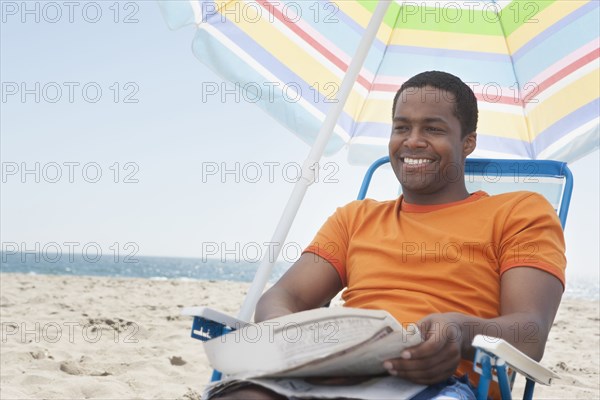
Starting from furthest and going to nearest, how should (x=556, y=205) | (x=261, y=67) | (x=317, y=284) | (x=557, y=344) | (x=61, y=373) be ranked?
(x=557, y=344) → (x=61, y=373) → (x=261, y=67) → (x=556, y=205) → (x=317, y=284)

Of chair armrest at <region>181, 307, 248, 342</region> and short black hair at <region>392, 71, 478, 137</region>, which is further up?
short black hair at <region>392, 71, 478, 137</region>

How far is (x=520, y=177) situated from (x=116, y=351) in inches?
118

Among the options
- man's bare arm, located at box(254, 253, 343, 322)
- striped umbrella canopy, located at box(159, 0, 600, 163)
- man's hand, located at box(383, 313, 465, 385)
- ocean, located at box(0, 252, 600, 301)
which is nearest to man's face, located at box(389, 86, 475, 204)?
man's bare arm, located at box(254, 253, 343, 322)

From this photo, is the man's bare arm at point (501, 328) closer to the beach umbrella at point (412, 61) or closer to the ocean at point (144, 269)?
the beach umbrella at point (412, 61)

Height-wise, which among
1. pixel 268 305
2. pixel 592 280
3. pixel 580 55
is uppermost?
pixel 580 55

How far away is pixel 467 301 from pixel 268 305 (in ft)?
2.05

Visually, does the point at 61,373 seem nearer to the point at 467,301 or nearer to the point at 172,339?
the point at 172,339

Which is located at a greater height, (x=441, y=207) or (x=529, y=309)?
(x=441, y=207)

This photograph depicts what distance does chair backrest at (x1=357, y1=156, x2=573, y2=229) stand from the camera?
2.90 m

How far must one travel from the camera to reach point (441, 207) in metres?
2.37

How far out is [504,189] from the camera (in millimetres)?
3137

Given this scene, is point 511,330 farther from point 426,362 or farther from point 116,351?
point 116,351

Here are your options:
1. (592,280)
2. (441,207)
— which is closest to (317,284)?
(441,207)

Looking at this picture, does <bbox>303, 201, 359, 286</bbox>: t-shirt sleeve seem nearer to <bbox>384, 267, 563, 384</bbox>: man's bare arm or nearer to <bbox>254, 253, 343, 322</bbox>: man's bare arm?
<bbox>254, 253, 343, 322</bbox>: man's bare arm
